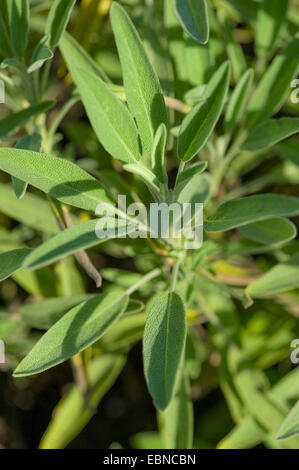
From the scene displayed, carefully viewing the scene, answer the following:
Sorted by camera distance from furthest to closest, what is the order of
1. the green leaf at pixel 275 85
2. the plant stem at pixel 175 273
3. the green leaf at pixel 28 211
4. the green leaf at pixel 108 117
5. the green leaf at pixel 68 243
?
the green leaf at pixel 28 211
the green leaf at pixel 275 85
the plant stem at pixel 175 273
the green leaf at pixel 108 117
the green leaf at pixel 68 243

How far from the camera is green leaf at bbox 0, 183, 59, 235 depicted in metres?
1.04

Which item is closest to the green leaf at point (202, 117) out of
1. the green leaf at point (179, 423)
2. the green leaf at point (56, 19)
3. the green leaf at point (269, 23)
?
the green leaf at point (56, 19)

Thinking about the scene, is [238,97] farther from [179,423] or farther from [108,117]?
[179,423]

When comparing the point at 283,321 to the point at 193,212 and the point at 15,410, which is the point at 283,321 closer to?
the point at 193,212

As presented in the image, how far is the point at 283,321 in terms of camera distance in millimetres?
1238

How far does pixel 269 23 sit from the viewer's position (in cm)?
98

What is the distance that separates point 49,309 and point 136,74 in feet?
1.43

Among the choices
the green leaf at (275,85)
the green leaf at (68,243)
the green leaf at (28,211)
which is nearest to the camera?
the green leaf at (68,243)

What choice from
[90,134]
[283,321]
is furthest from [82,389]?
[90,134]

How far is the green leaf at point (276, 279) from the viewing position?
91 centimetres

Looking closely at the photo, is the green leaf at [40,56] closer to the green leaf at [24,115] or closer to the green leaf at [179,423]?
the green leaf at [24,115]

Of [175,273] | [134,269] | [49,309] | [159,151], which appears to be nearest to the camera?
[159,151]

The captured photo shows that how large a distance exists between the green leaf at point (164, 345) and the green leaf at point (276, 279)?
24cm

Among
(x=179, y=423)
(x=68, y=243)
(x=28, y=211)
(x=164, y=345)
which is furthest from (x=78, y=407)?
(x=68, y=243)
